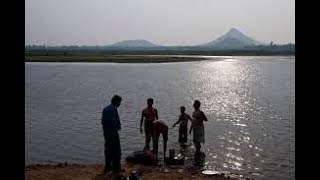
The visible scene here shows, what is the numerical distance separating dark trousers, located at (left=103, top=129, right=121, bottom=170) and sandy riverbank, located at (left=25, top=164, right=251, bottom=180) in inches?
15.1

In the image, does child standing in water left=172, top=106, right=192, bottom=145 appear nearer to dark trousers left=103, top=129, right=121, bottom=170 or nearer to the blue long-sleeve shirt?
dark trousers left=103, top=129, right=121, bottom=170

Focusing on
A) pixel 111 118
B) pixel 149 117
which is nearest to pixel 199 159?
pixel 149 117

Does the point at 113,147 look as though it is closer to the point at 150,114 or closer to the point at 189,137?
the point at 150,114

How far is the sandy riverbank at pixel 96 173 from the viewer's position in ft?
39.0

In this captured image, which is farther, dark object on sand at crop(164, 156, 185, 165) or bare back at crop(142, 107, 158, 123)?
bare back at crop(142, 107, 158, 123)

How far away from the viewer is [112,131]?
37.7 feet

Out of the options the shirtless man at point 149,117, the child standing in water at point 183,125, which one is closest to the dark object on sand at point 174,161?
the shirtless man at point 149,117

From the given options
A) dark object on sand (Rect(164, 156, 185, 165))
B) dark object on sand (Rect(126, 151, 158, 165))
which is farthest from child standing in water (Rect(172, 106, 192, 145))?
dark object on sand (Rect(126, 151, 158, 165))

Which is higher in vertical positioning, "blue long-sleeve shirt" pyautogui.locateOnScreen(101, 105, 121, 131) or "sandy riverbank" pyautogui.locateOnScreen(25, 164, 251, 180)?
"blue long-sleeve shirt" pyautogui.locateOnScreen(101, 105, 121, 131)

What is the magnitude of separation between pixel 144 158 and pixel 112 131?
3.00 meters

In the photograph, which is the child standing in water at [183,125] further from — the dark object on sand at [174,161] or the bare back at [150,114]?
the dark object on sand at [174,161]

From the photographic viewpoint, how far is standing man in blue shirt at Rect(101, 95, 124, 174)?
11.4 m
